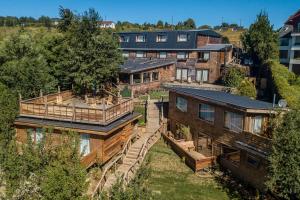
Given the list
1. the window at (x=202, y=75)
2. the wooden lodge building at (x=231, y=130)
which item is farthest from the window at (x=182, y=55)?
the wooden lodge building at (x=231, y=130)

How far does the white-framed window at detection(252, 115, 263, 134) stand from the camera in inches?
923

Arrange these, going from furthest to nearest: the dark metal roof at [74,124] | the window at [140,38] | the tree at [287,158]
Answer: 1. the window at [140,38]
2. the dark metal roof at [74,124]
3. the tree at [287,158]

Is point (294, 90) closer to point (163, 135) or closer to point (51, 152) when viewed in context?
point (163, 135)

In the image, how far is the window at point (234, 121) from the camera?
78.6 ft

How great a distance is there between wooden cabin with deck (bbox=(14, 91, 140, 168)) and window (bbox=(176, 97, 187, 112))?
5.80 metres

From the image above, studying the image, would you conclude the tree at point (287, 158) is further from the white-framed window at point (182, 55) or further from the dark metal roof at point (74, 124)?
the white-framed window at point (182, 55)

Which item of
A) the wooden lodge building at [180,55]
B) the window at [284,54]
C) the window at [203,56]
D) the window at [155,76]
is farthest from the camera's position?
the window at [284,54]

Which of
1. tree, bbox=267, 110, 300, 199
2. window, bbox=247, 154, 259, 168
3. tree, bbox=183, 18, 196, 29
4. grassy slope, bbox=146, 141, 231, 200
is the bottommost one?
grassy slope, bbox=146, 141, 231, 200

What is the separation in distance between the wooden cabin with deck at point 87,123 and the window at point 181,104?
5.80 metres

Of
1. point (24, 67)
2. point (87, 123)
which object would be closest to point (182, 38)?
point (24, 67)

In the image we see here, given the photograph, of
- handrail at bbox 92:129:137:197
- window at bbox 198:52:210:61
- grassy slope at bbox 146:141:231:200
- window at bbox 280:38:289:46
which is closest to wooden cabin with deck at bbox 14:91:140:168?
handrail at bbox 92:129:137:197

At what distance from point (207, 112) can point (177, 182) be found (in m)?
7.24

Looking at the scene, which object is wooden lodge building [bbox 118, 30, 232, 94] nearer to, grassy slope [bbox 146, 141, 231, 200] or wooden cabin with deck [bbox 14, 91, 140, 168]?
wooden cabin with deck [bbox 14, 91, 140, 168]

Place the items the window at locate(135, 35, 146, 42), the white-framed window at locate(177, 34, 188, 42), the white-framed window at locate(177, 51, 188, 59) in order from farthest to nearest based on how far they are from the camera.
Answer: the window at locate(135, 35, 146, 42)
the white-framed window at locate(177, 34, 188, 42)
the white-framed window at locate(177, 51, 188, 59)
